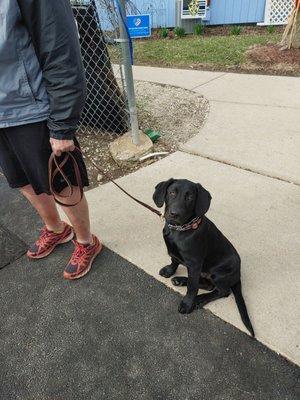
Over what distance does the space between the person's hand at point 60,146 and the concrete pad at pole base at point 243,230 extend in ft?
3.43

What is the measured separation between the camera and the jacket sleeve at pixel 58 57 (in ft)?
5.12

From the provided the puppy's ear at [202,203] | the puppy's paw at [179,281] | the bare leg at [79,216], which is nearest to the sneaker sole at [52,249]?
the bare leg at [79,216]

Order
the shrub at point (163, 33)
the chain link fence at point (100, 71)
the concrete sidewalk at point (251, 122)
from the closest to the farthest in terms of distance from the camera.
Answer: the concrete sidewalk at point (251, 122)
the chain link fence at point (100, 71)
the shrub at point (163, 33)

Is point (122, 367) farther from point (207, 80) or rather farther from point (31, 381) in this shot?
point (207, 80)

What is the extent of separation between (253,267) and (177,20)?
9.42 m

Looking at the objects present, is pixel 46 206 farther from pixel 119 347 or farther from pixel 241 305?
pixel 241 305

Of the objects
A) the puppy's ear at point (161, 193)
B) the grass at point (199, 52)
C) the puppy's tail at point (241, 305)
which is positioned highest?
the puppy's ear at point (161, 193)

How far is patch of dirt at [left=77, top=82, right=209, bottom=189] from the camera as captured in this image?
3.80 metres

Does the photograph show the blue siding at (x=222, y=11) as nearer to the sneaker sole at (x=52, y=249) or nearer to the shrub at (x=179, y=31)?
the shrub at (x=179, y=31)

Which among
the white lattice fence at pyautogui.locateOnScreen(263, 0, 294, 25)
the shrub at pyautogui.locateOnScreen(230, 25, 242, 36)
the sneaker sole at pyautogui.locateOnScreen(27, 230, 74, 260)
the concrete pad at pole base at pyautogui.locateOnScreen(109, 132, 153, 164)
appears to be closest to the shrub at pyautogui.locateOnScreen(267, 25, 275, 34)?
the white lattice fence at pyautogui.locateOnScreen(263, 0, 294, 25)

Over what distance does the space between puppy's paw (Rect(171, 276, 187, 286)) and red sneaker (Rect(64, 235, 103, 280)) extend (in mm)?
635

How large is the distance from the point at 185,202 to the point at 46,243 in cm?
131

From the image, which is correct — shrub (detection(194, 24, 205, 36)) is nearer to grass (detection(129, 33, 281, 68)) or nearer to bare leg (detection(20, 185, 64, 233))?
grass (detection(129, 33, 281, 68))

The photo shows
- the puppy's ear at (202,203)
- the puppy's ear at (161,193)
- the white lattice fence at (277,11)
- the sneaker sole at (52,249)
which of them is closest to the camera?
the puppy's ear at (202,203)
